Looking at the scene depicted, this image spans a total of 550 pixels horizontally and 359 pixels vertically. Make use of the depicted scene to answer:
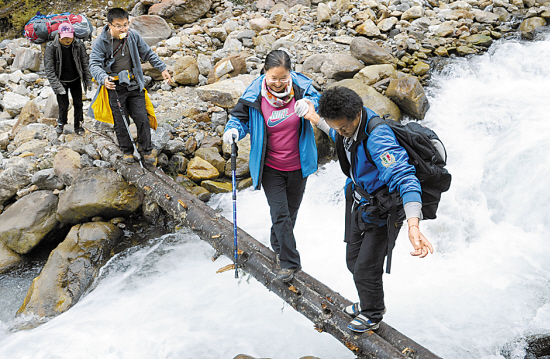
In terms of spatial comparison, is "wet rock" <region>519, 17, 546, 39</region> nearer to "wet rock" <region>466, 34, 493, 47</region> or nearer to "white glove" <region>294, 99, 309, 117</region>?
"wet rock" <region>466, 34, 493, 47</region>

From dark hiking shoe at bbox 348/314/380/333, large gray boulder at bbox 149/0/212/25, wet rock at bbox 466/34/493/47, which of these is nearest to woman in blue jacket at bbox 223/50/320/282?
dark hiking shoe at bbox 348/314/380/333

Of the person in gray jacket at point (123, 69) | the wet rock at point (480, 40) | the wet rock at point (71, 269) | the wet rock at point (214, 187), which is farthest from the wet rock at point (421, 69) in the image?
the wet rock at point (71, 269)

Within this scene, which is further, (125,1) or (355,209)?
(125,1)

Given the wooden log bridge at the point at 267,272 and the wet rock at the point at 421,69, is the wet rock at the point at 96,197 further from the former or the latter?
the wet rock at the point at 421,69

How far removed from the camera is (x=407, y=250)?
659 centimetres

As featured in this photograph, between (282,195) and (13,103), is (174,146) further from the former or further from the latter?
(13,103)

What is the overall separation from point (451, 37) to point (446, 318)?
8.33 metres

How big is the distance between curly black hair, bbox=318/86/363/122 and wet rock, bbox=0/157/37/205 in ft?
21.4

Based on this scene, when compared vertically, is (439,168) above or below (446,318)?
above

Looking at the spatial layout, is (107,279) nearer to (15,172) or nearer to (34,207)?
(34,207)

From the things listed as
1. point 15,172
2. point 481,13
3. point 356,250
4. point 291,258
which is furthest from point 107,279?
point 481,13

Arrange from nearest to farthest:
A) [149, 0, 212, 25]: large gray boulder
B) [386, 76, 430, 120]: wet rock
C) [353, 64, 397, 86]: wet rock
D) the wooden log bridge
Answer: the wooden log bridge
[386, 76, 430, 120]: wet rock
[353, 64, 397, 86]: wet rock
[149, 0, 212, 25]: large gray boulder

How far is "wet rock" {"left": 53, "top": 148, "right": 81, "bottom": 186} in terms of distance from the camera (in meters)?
7.12

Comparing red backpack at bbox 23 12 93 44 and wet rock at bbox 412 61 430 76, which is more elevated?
red backpack at bbox 23 12 93 44
